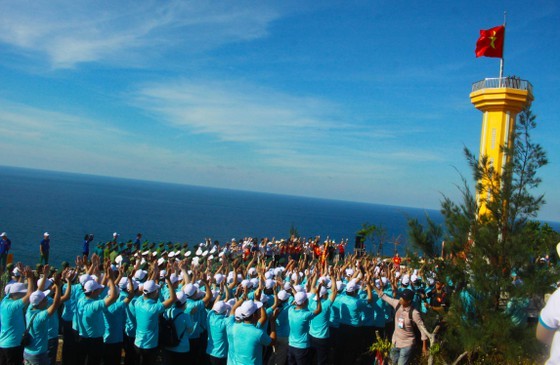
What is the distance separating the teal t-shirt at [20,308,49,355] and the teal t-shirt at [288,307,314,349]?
11.7 ft

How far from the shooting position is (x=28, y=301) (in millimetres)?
6887

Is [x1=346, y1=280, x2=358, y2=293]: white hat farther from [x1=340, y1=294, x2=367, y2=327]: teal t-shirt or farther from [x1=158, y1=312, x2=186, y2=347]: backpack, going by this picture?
[x1=158, y1=312, x2=186, y2=347]: backpack

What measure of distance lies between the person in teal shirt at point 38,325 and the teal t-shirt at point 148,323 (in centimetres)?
115

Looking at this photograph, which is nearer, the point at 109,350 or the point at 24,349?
the point at 24,349

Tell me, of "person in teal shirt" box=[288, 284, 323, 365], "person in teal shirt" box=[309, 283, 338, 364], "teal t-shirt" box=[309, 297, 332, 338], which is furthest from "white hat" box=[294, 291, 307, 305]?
"teal t-shirt" box=[309, 297, 332, 338]

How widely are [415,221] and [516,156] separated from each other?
192cm

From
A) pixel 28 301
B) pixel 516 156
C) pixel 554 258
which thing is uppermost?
pixel 516 156

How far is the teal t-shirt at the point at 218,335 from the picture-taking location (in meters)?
7.18

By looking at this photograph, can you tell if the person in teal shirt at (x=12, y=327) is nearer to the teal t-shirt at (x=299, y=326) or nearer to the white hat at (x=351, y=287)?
the teal t-shirt at (x=299, y=326)

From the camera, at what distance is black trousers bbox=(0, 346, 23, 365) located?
6781 mm

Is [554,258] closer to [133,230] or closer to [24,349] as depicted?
[24,349]

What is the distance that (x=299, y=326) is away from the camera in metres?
7.84

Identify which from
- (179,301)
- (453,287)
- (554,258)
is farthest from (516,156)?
(179,301)

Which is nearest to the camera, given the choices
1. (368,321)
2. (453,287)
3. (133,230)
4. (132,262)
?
(453,287)
